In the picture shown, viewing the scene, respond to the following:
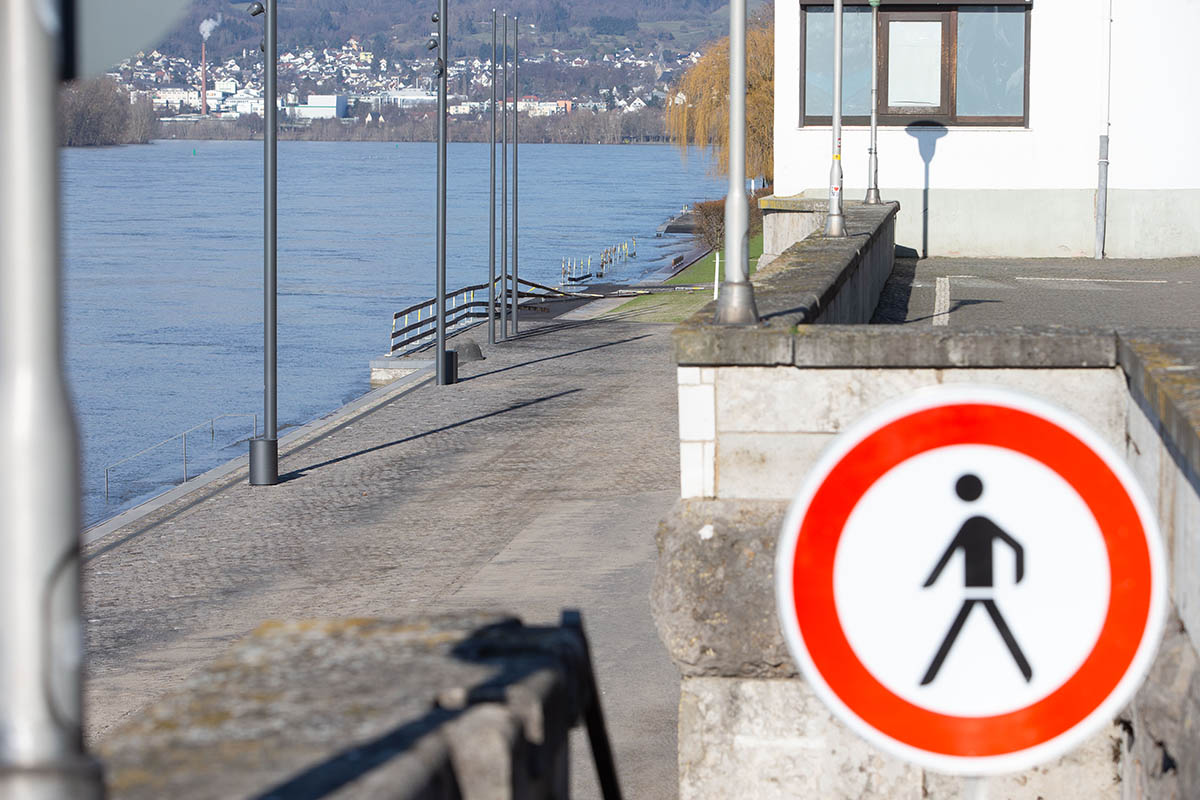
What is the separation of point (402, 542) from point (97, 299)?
5589cm

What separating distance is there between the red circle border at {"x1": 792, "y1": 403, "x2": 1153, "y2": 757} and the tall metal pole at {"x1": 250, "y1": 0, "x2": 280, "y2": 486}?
15908mm

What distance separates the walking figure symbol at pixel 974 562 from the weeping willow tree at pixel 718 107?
2289 inches

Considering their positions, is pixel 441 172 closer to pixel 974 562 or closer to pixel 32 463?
pixel 974 562

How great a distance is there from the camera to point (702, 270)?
6216 centimetres

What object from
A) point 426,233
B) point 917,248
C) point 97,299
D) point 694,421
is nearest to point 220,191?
point 426,233

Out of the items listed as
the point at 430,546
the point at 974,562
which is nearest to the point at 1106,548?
the point at 974,562

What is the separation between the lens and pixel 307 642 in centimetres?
312

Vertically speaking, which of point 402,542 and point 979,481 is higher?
point 979,481

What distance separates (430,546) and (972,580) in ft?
40.1

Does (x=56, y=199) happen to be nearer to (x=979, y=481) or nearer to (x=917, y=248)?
(x=979, y=481)

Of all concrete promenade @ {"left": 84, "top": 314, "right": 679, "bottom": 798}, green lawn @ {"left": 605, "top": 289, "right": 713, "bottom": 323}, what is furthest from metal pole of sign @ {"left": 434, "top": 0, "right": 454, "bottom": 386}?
green lawn @ {"left": 605, "top": 289, "right": 713, "bottom": 323}

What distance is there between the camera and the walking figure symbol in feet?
9.41

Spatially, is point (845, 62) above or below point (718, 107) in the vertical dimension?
→ below

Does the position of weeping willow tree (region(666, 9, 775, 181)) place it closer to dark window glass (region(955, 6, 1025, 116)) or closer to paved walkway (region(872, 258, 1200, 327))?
dark window glass (region(955, 6, 1025, 116))
